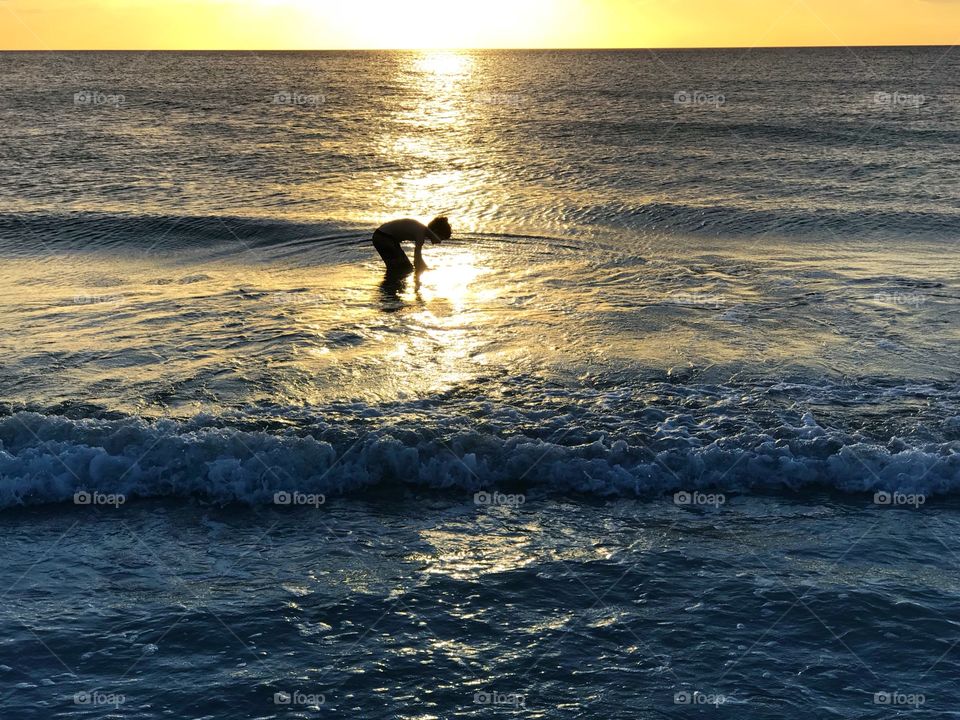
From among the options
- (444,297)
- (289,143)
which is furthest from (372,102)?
(444,297)

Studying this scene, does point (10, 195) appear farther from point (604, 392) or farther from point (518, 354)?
point (604, 392)

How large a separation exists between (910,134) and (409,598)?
3631 centimetres

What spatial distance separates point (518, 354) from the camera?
11.2 metres
